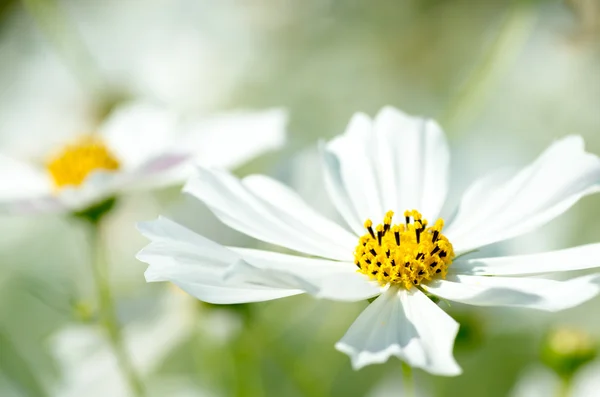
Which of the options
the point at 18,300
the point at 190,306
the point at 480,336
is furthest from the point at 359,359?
the point at 18,300

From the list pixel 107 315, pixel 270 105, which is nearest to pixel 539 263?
pixel 107 315

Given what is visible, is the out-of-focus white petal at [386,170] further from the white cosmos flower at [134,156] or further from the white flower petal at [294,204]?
the white cosmos flower at [134,156]

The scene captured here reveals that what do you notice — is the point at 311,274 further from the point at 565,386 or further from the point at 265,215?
the point at 565,386

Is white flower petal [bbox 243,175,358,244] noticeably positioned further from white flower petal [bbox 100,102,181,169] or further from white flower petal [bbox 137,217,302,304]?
white flower petal [bbox 100,102,181,169]

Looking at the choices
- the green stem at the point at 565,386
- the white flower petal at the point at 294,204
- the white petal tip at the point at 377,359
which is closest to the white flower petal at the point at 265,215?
the white flower petal at the point at 294,204

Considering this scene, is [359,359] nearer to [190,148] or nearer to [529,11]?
[190,148]

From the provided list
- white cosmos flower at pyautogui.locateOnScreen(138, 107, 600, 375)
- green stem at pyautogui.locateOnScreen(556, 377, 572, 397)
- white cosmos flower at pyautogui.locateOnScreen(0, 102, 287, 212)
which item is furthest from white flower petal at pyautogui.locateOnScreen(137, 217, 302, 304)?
green stem at pyautogui.locateOnScreen(556, 377, 572, 397)

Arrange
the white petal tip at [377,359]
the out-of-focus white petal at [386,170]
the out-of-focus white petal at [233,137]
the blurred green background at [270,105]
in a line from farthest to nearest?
the blurred green background at [270,105]
the out-of-focus white petal at [233,137]
the out-of-focus white petal at [386,170]
the white petal tip at [377,359]
